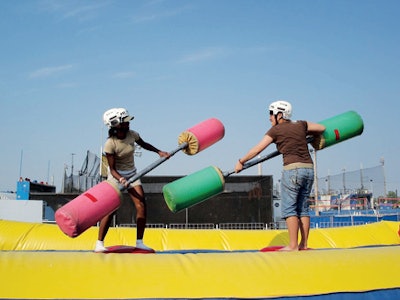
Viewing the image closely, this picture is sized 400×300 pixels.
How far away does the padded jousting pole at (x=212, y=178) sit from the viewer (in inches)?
141

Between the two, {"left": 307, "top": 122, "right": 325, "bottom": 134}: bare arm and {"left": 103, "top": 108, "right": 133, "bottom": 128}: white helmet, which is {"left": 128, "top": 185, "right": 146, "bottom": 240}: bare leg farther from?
{"left": 307, "top": 122, "right": 325, "bottom": 134}: bare arm

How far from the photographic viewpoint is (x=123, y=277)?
2.49 metres

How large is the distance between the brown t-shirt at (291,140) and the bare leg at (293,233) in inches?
19.0

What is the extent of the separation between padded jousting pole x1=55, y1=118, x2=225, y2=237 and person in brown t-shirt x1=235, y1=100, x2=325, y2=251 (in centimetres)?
46

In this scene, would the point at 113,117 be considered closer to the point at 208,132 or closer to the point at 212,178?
the point at 208,132

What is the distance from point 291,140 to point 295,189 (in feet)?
1.38

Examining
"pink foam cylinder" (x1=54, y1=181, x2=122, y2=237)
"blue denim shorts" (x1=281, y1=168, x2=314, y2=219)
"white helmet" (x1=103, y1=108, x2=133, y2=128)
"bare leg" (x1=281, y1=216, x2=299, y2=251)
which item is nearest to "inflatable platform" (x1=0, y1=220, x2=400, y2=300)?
"pink foam cylinder" (x1=54, y1=181, x2=122, y2=237)

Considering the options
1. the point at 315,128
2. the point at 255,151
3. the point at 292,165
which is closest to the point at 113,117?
the point at 255,151

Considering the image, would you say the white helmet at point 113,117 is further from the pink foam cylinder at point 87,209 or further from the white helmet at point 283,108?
the white helmet at point 283,108

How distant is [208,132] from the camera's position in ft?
13.3

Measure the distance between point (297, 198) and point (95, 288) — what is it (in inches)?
77.6

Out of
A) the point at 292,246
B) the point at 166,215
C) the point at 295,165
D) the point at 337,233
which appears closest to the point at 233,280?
the point at 292,246

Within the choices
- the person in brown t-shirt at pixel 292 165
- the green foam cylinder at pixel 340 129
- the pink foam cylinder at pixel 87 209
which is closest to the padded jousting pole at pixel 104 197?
the pink foam cylinder at pixel 87 209

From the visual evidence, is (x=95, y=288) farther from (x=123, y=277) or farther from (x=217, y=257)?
(x=217, y=257)
